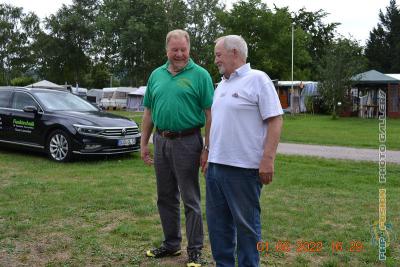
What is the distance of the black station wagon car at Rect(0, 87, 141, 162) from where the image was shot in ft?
31.3

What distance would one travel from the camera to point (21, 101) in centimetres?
1076

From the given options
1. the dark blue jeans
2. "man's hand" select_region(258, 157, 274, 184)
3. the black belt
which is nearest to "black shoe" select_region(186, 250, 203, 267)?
the dark blue jeans

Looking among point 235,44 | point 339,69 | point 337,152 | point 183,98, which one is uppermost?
point 339,69

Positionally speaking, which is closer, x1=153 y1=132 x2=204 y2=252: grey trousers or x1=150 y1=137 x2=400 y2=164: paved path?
x1=153 y1=132 x2=204 y2=252: grey trousers

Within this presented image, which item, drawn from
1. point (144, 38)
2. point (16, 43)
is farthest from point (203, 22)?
point (16, 43)

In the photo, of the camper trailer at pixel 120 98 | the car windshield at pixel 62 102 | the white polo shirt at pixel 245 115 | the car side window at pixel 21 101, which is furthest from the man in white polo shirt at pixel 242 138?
the camper trailer at pixel 120 98

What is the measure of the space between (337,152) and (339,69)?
1661cm

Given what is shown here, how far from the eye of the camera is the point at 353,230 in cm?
498

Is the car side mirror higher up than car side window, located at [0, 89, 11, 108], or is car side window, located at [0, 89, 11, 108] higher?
car side window, located at [0, 89, 11, 108]

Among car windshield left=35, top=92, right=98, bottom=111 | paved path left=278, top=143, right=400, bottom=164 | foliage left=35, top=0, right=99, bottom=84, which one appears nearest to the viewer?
car windshield left=35, top=92, right=98, bottom=111

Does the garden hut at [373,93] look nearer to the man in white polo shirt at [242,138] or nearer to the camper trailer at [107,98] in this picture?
the camper trailer at [107,98]

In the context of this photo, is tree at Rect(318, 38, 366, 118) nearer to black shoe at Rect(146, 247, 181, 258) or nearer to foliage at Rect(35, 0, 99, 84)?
black shoe at Rect(146, 247, 181, 258)

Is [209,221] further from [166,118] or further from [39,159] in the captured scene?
[39,159]

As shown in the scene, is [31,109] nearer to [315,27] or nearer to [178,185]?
[178,185]
